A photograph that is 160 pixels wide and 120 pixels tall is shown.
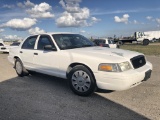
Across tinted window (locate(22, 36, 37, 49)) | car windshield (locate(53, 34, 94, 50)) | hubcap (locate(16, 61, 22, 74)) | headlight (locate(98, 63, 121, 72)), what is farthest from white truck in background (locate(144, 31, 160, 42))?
headlight (locate(98, 63, 121, 72))

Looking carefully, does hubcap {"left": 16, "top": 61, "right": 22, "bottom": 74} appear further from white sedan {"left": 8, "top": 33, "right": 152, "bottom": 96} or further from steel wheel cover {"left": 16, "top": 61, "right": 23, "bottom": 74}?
white sedan {"left": 8, "top": 33, "right": 152, "bottom": 96}

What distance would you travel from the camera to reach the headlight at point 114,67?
4.94 m

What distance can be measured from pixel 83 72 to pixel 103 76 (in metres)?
0.58

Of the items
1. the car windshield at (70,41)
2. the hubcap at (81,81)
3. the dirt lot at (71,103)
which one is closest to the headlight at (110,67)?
the hubcap at (81,81)

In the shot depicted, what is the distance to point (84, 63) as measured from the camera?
17.6 feet

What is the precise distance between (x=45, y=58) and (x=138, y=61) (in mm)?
2609

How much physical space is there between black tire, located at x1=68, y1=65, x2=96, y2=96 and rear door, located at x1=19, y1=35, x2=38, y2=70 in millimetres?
2040

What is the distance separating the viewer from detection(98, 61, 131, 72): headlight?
494 cm

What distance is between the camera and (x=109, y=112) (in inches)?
172

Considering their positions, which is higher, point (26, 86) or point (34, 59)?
point (34, 59)

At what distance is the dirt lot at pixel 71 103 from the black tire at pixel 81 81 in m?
0.17

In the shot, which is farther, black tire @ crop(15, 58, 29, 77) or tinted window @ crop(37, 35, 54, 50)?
black tire @ crop(15, 58, 29, 77)

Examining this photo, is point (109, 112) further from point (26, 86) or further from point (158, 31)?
point (158, 31)

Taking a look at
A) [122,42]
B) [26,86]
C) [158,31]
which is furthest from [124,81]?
[158,31]
